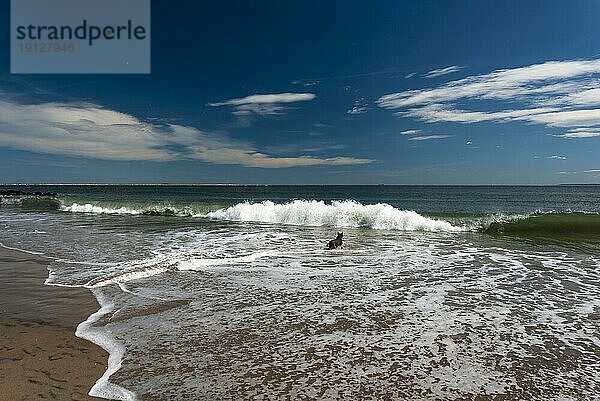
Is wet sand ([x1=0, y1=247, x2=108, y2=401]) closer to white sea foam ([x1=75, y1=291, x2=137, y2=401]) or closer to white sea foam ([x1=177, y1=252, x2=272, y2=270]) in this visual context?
white sea foam ([x1=75, y1=291, x2=137, y2=401])

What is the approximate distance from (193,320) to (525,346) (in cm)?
458

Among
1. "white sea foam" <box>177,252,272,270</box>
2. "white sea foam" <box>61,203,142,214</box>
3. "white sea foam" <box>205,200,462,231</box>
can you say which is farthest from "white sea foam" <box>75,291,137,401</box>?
"white sea foam" <box>61,203,142,214</box>

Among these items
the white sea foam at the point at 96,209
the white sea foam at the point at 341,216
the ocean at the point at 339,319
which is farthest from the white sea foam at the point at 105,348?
the white sea foam at the point at 96,209

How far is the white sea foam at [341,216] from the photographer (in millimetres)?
20125

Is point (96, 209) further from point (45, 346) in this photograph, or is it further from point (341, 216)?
point (45, 346)

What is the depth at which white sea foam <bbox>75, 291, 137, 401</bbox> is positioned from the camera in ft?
12.9

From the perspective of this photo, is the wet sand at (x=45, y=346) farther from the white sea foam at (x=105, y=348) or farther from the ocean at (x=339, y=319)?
the ocean at (x=339, y=319)

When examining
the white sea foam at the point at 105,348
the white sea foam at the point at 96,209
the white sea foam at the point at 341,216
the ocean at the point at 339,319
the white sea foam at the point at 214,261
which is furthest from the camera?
the white sea foam at the point at 96,209

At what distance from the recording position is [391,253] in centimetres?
1207

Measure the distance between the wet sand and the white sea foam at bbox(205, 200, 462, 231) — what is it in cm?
1556

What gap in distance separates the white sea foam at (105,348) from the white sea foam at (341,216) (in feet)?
51.4

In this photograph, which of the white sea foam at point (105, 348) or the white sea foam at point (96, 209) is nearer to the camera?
the white sea foam at point (105, 348)

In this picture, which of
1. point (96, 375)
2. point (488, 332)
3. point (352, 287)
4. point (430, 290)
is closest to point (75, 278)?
point (96, 375)

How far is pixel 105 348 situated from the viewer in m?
5.01
